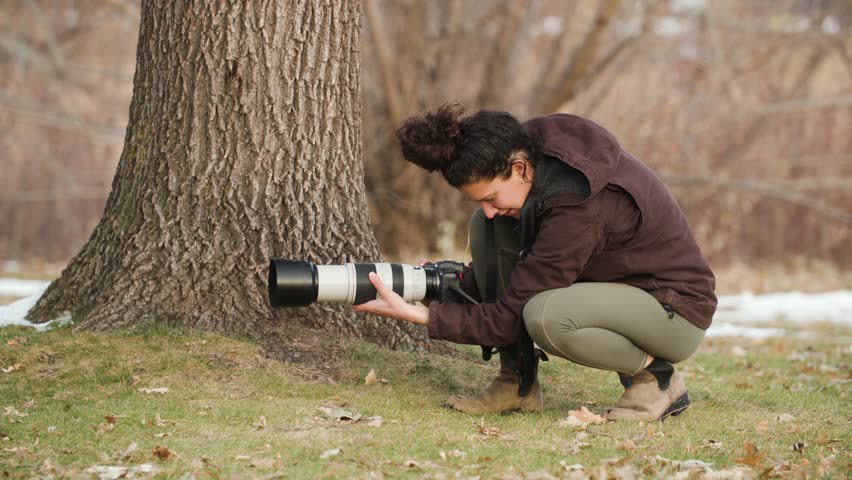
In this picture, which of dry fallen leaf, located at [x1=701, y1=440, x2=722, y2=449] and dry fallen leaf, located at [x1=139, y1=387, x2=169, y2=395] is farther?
dry fallen leaf, located at [x1=139, y1=387, x2=169, y2=395]

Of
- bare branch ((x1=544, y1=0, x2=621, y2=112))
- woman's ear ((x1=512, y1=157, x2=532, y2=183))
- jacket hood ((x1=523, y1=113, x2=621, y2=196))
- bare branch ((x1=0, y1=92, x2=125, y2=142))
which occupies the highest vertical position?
bare branch ((x1=544, y1=0, x2=621, y2=112))

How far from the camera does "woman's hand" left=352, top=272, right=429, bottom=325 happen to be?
3.44 m

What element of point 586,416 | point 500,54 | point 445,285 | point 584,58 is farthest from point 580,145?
point 500,54

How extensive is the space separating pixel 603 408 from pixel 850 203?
10.1 m

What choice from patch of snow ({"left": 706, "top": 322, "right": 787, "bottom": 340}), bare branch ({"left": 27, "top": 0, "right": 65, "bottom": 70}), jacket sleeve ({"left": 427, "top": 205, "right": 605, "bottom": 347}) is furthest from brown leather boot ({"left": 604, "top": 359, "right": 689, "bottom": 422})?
bare branch ({"left": 27, "top": 0, "right": 65, "bottom": 70})

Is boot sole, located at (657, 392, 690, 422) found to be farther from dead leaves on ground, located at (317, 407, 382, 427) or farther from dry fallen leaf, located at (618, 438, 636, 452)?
dead leaves on ground, located at (317, 407, 382, 427)

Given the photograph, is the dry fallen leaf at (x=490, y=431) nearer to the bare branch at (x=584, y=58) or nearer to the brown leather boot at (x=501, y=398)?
the brown leather boot at (x=501, y=398)

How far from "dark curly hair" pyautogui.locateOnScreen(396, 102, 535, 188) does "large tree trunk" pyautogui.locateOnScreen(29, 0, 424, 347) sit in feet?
3.11

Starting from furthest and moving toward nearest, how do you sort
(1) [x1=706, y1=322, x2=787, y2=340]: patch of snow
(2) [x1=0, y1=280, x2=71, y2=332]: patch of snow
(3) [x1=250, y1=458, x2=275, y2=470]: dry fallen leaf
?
1. (1) [x1=706, y1=322, x2=787, y2=340]: patch of snow
2. (2) [x1=0, y1=280, x2=71, y2=332]: patch of snow
3. (3) [x1=250, y1=458, x2=275, y2=470]: dry fallen leaf

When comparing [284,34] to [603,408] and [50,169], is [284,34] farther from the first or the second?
[50,169]

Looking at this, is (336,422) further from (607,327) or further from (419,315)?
(607,327)

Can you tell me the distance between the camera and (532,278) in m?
3.44

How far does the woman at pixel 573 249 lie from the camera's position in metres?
3.34

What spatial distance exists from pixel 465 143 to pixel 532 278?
557mm
